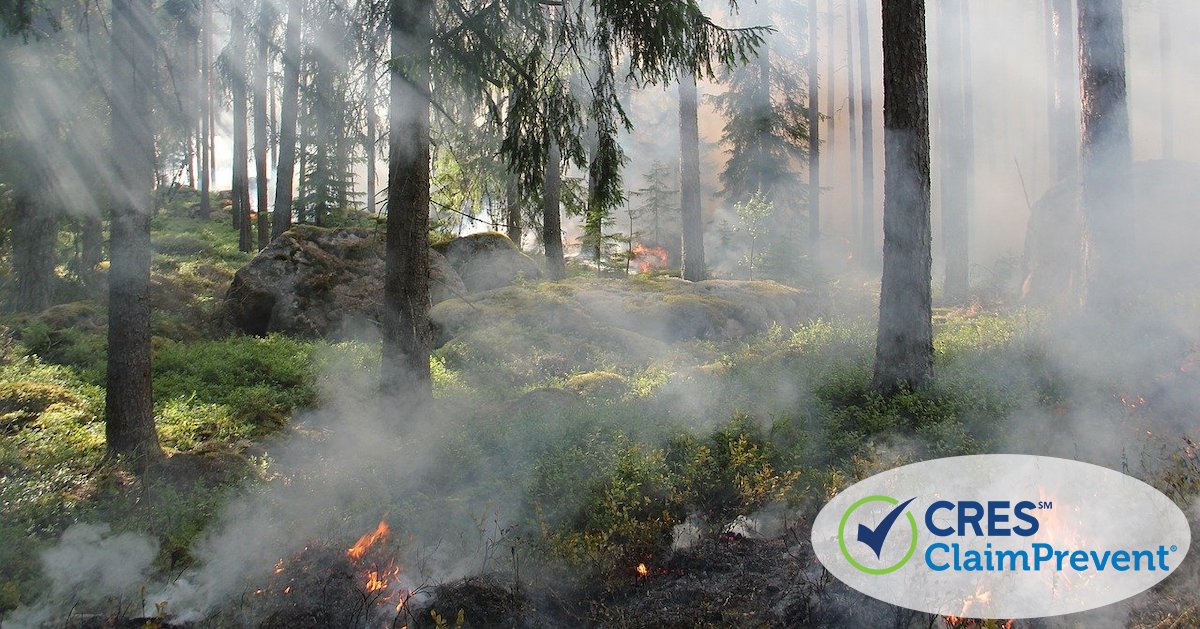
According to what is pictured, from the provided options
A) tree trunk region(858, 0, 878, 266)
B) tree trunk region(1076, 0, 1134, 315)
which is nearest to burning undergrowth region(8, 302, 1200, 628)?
tree trunk region(1076, 0, 1134, 315)

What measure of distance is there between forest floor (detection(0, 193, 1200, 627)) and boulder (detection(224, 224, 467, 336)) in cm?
253

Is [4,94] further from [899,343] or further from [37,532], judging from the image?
[899,343]

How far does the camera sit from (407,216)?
7379 mm

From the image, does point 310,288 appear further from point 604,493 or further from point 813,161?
point 813,161

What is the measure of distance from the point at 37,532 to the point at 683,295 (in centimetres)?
997

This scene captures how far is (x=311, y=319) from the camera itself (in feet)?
39.8

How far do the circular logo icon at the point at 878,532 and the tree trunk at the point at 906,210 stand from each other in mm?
2140

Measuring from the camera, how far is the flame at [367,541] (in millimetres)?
5246

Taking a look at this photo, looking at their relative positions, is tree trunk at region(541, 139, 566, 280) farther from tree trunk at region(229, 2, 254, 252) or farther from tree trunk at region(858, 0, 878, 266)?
tree trunk at region(858, 0, 878, 266)

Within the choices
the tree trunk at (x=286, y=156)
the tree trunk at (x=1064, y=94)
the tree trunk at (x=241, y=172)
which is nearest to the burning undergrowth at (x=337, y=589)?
the tree trunk at (x=1064, y=94)

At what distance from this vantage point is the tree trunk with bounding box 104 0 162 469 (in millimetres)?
6559

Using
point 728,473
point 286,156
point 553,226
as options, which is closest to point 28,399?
point 728,473

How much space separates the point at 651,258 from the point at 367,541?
26278mm

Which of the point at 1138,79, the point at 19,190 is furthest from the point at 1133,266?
the point at 1138,79
